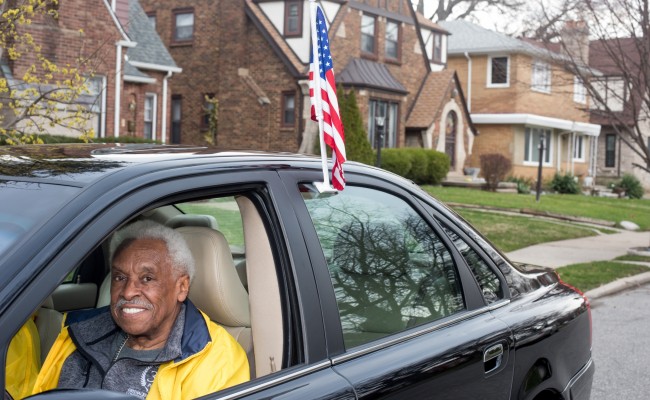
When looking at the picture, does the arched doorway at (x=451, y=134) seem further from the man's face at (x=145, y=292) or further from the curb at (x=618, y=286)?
the man's face at (x=145, y=292)

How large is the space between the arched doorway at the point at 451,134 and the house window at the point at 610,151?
17.7 m

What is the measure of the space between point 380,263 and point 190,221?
0.83 meters

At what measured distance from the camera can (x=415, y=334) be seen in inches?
119

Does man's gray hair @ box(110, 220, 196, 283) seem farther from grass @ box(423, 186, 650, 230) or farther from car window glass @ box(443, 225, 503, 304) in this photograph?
grass @ box(423, 186, 650, 230)

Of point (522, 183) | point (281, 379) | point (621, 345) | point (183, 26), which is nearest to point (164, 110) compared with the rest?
point (183, 26)

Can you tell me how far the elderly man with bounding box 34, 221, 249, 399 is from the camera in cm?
255

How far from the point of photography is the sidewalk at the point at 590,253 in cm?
1189

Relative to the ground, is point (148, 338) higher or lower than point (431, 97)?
lower

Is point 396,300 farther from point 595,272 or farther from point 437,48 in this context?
point 437,48

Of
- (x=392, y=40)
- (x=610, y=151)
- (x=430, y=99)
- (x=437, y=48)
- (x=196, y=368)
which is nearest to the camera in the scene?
(x=196, y=368)

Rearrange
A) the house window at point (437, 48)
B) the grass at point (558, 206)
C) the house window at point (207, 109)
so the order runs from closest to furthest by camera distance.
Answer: the grass at point (558, 206) → the house window at point (207, 109) → the house window at point (437, 48)

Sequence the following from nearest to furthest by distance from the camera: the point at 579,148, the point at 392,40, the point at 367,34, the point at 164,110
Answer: the point at 164,110
the point at 367,34
the point at 392,40
the point at 579,148

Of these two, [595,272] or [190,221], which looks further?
[595,272]

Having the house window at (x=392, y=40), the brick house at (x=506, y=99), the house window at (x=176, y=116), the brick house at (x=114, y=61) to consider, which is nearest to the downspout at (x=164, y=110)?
the brick house at (x=114, y=61)
